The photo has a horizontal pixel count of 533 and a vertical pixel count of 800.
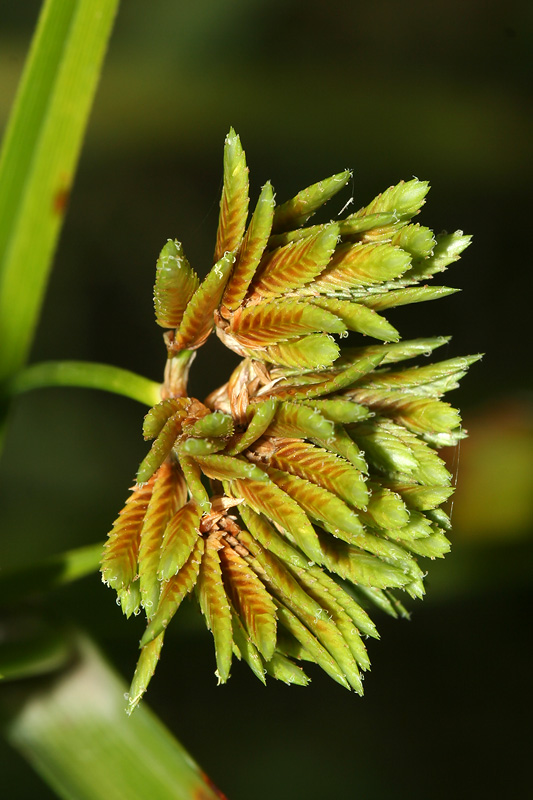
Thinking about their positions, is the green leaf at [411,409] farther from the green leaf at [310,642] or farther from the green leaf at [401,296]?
the green leaf at [310,642]

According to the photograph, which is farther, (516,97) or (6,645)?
(516,97)

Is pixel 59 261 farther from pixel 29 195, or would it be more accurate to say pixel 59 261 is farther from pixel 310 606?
pixel 310 606

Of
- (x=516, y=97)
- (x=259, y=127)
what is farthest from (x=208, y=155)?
(x=516, y=97)

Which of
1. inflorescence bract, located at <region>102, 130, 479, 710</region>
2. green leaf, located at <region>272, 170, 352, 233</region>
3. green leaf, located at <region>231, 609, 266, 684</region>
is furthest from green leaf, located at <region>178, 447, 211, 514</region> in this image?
green leaf, located at <region>272, 170, 352, 233</region>

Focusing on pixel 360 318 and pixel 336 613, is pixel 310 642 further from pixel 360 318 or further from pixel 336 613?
pixel 360 318

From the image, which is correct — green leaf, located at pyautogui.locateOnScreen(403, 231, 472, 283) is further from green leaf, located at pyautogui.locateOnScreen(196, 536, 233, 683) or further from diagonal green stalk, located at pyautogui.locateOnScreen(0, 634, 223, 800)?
diagonal green stalk, located at pyautogui.locateOnScreen(0, 634, 223, 800)

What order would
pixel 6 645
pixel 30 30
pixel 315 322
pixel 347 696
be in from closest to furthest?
pixel 315 322, pixel 6 645, pixel 30 30, pixel 347 696

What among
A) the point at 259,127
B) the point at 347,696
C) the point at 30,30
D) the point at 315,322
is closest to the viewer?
the point at 315,322

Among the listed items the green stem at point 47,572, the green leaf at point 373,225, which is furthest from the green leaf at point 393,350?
the green stem at point 47,572
